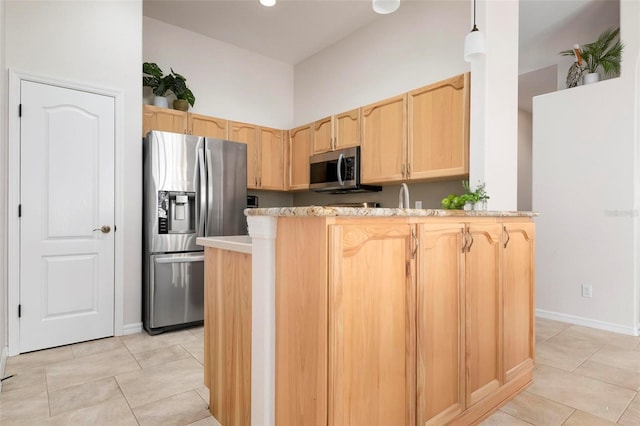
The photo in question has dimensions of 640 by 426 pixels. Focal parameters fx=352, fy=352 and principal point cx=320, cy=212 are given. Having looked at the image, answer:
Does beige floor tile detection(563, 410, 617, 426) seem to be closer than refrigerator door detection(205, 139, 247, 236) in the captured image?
Yes

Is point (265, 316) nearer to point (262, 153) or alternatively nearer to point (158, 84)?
point (158, 84)

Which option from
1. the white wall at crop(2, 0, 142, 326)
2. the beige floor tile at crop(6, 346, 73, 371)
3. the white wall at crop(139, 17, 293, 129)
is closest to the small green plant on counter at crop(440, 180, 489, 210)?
the white wall at crop(2, 0, 142, 326)

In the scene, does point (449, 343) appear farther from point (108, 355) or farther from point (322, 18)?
point (322, 18)

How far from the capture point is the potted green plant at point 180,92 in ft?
12.2

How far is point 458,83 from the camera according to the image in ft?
9.39

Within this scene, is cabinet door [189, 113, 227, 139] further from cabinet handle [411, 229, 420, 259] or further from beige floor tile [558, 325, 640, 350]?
beige floor tile [558, 325, 640, 350]

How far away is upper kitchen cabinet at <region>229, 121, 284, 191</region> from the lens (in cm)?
425

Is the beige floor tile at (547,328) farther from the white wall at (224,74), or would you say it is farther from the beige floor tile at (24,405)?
the white wall at (224,74)

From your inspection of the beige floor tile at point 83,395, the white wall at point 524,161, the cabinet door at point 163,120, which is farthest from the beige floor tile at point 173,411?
the white wall at point 524,161

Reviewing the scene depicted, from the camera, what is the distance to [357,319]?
123 cm

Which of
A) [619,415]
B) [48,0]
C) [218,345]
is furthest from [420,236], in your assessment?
[48,0]

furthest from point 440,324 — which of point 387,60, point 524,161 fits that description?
point 524,161

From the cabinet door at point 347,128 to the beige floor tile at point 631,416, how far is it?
2852mm

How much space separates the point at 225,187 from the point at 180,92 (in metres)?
1.20
